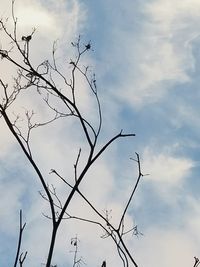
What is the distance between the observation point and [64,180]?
5871mm

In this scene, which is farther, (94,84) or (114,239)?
(94,84)

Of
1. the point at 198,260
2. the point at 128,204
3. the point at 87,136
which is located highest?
the point at 87,136

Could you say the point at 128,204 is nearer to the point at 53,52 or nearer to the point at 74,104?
the point at 74,104

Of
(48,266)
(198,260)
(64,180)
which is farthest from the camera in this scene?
(64,180)

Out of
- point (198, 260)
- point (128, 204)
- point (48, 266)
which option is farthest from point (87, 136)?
point (48, 266)

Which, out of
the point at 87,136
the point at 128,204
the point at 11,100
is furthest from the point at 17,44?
the point at 128,204

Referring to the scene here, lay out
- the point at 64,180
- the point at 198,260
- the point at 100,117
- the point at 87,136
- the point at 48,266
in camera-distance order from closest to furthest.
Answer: the point at 48,266 < the point at 198,260 < the point at 64,180 < the point at 87,136 < the point at 100,117

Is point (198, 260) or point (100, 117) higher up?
point (100, 117)

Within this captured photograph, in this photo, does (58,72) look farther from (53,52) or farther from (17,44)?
(17,44)

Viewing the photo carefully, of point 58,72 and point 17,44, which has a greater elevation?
point 58,72

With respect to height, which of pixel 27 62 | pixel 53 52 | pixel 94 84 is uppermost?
pixel 53 52

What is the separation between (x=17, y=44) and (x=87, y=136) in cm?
193

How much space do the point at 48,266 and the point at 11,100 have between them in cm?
334

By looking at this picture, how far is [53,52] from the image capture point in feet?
27.3
